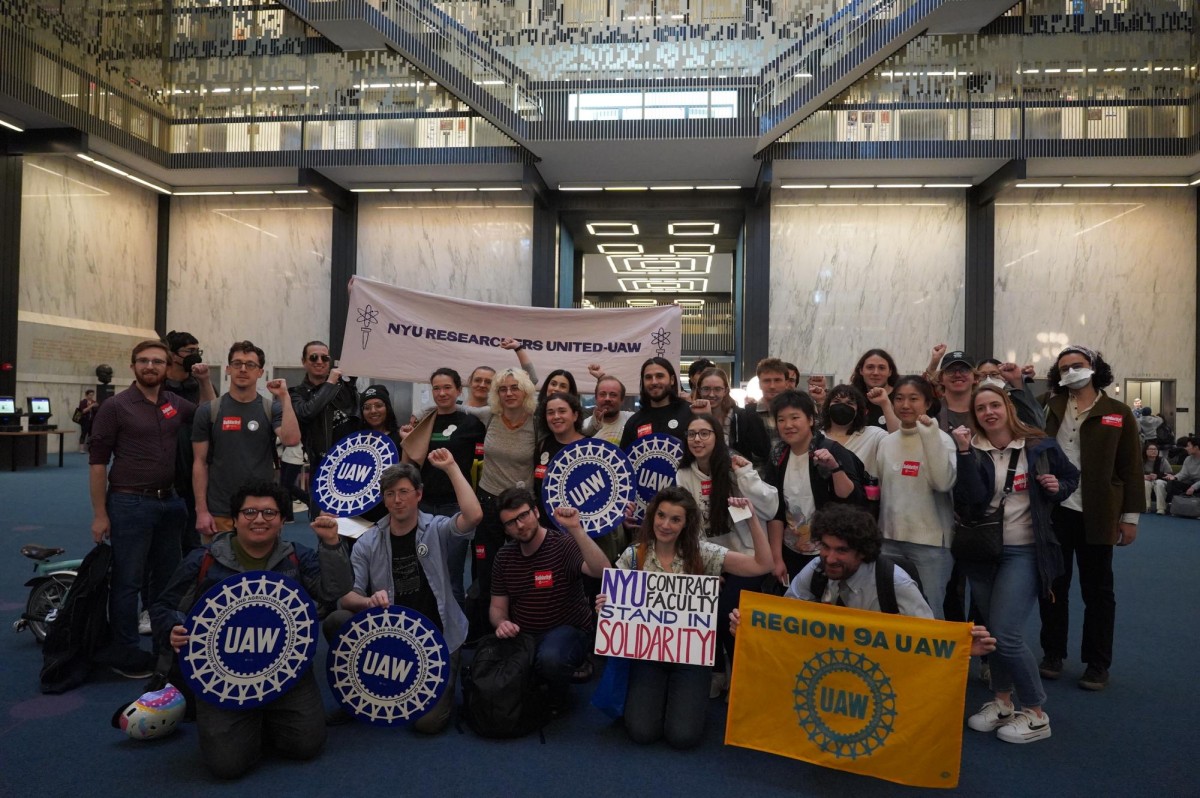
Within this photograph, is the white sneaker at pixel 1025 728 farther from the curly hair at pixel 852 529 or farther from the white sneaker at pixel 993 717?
the curly hair at pixel 852 529

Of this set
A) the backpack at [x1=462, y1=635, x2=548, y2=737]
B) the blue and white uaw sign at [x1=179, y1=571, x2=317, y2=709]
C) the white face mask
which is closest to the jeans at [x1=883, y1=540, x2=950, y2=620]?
the white face mask

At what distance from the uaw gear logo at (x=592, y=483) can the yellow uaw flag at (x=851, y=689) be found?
110cm

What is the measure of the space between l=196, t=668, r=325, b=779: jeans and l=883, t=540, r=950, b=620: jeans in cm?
291

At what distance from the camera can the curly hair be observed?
3.31 meters

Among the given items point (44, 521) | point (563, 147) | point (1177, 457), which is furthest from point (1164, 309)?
point (44, 521)

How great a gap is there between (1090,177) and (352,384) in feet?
53.2

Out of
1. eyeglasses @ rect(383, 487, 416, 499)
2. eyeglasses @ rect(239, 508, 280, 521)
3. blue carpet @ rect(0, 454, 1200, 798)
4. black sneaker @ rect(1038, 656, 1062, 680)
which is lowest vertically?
blue carpet @ rect(0, 454, 1200, 798)

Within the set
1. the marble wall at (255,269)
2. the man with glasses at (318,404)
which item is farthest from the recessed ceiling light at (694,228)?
the man with glasses at (318,404)

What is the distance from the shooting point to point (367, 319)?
25.7ft

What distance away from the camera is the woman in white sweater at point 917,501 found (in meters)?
3.99

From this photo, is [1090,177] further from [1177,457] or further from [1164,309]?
[1177,457]

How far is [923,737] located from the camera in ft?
10.3

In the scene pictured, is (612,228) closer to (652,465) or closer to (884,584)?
(652,465)

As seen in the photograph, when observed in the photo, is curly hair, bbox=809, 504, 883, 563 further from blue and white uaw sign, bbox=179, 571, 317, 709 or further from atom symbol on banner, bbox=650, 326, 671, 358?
atom symbol on banner, bbox=650, 326, 671, 358
